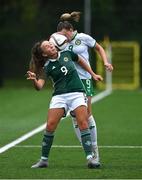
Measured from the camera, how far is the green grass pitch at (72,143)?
10617mm

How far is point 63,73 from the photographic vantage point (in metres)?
11.1

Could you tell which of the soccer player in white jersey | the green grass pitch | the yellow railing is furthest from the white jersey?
the yellow railing

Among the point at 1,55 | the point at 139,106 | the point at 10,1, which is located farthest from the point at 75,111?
the point at 10,1

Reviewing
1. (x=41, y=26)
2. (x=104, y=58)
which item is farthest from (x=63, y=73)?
(x=41, y=26)

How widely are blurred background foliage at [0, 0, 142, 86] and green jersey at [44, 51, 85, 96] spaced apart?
2650 centimetres

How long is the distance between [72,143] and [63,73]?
356 centimetres

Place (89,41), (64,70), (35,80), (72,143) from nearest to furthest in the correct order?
(35,80)
(64,70)
(89,41)
(72,143)

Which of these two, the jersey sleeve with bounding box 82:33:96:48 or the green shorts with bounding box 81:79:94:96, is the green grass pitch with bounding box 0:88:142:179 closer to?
the green shorts with bounding box 81:79:94:96

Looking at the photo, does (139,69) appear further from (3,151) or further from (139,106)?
(3,151)

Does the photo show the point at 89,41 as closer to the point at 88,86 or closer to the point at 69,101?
the point at 88,86

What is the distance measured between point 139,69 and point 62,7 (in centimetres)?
465

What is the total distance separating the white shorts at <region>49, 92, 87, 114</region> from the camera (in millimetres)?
11133

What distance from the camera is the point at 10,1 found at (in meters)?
42.3

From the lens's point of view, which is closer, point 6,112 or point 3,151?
point 3,151
